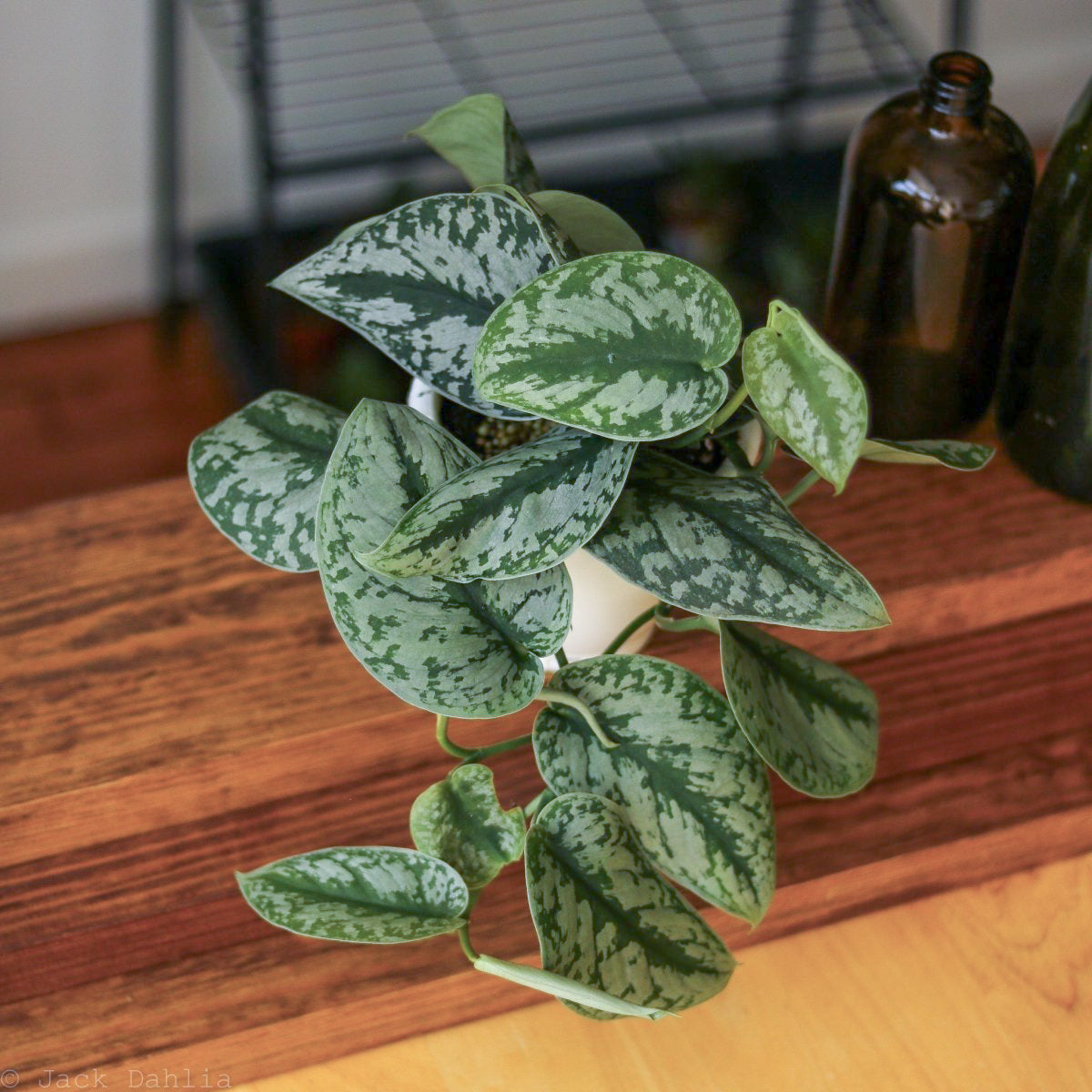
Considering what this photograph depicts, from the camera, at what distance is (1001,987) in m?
0.54

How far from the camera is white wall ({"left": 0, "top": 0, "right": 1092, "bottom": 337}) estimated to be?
1.48 metres

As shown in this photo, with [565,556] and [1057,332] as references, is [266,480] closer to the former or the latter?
[565,556]

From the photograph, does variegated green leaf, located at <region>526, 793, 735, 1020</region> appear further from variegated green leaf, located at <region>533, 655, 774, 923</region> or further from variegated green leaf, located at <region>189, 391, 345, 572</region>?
variegated green leaf, located at <region>189, 391, 345, 572</region>

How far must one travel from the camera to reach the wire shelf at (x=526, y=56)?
152 centimetres

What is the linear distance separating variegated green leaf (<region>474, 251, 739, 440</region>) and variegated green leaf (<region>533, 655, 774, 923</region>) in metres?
0.09

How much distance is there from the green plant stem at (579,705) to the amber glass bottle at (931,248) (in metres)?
0.28

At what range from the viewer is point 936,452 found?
45 centimetres

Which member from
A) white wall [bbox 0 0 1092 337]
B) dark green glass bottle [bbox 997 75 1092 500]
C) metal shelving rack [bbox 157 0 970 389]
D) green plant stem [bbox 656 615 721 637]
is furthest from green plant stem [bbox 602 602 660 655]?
white wall [bbox 0 0 1092 337]

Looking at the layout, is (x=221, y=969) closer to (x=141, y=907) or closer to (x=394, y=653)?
(x=141, y=907)

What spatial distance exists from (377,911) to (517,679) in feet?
0.32

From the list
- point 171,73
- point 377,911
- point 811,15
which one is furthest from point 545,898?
point 811,15

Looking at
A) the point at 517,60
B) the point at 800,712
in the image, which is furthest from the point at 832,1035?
the point at 517,60

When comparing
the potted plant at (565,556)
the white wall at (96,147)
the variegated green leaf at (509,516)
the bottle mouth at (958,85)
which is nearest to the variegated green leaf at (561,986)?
the potted plant at (565,556)

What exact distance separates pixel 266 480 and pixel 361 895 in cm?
15
